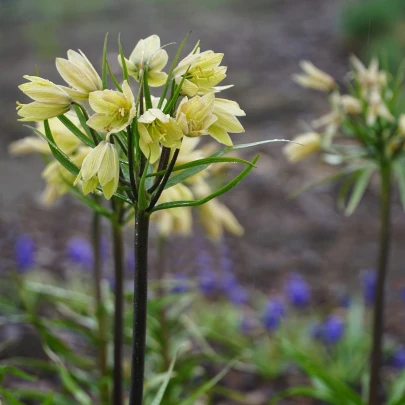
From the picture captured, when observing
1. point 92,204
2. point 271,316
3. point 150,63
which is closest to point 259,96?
point 271,316

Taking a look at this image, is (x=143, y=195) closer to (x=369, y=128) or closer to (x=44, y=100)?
(x=44, y=100)

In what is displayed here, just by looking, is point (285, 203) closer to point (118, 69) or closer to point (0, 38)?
point (118, 69)

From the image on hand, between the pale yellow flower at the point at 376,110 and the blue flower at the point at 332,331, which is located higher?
the pale yellow flower at the point at 376,110

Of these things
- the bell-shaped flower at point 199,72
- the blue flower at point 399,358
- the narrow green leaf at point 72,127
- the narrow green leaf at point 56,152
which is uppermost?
the bell-shaped flower at point 199,72

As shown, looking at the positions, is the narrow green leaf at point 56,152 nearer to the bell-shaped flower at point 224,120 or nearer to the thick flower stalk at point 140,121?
the thick flower stalk at point 140,121

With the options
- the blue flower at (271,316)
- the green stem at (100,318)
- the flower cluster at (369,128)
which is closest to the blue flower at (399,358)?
the blue flower at (271,316)

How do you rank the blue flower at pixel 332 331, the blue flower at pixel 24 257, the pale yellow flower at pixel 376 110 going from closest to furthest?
the pale yellow flower at pixel 376 110
the blue flower at pixel 332 331
the blue flower at pixel 24 257
